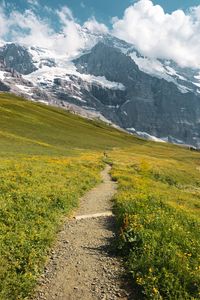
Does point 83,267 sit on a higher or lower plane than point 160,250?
lower

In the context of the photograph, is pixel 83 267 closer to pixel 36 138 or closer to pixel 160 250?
pixel 160 250

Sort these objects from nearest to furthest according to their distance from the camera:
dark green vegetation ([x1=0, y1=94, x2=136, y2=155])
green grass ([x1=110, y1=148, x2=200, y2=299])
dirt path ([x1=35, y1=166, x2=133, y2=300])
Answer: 1. green grass ([x1=110, y1=148, x2=200, y2=299])
2. dirt path ([x1=35, y1=166, x2=133, y2=300])
3. dark green vegetation ([x1=0, y1=94, x2=136, y2=155])

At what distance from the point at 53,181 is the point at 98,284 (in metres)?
18.3

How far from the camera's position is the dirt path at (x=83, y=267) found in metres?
14.0

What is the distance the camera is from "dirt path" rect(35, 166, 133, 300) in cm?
1402

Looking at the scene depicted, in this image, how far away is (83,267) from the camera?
16.0m

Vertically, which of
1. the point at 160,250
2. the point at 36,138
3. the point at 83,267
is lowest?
the point at 36,138

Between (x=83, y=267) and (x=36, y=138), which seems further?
(x=36, y=138)

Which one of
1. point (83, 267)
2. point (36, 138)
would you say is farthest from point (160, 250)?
point (36, 138)

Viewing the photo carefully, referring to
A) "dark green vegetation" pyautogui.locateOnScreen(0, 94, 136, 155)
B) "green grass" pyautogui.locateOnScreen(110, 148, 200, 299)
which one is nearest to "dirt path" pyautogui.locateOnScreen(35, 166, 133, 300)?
"green grass" pyautogui.locateOnScreen(110, 148, 200, 299)

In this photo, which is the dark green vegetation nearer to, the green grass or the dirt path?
the dirt path

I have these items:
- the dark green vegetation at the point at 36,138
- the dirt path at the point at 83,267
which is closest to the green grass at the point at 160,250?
the dirt path at the point at 83,267

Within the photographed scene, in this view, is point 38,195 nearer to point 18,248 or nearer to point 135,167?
point 18,248

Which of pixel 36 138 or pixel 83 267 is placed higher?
pixel 83 267
